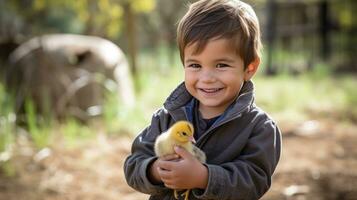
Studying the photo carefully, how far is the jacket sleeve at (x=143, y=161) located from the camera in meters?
2.12

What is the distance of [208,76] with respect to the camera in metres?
2.08

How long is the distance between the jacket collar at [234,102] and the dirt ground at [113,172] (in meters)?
1.98

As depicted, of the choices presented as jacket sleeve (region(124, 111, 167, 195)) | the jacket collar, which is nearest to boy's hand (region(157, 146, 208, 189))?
jacket sleeve (region(124, 111, 167, 195))

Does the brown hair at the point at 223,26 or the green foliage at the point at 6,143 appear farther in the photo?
the green foliage at the point at 6,143

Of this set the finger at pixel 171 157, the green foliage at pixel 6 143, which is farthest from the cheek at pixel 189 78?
the green foliage at pixel 6 143

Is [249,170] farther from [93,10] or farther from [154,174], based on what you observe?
[93,10]

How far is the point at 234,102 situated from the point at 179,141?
37 centimetres

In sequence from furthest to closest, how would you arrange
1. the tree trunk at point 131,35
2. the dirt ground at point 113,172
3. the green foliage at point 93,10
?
the tree trunk at point 131,35
the green foliage at point 93,10
the dirt ground at point 113,172

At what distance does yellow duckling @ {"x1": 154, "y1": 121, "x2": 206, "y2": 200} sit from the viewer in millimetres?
1898

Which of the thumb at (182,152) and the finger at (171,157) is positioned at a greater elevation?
the thumb at (182,152)

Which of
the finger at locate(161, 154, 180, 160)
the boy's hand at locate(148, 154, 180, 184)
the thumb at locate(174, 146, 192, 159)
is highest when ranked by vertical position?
the thumb at locate(174, 146, 192, 159)

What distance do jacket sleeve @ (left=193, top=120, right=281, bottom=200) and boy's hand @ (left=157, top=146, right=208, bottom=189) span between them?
0.12 ft

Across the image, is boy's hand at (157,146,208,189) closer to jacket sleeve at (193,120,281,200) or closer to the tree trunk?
jacket sleeve at (193,120,281,200)

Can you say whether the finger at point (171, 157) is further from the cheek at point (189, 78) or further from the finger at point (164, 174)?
the cheek at point (189, 78)
